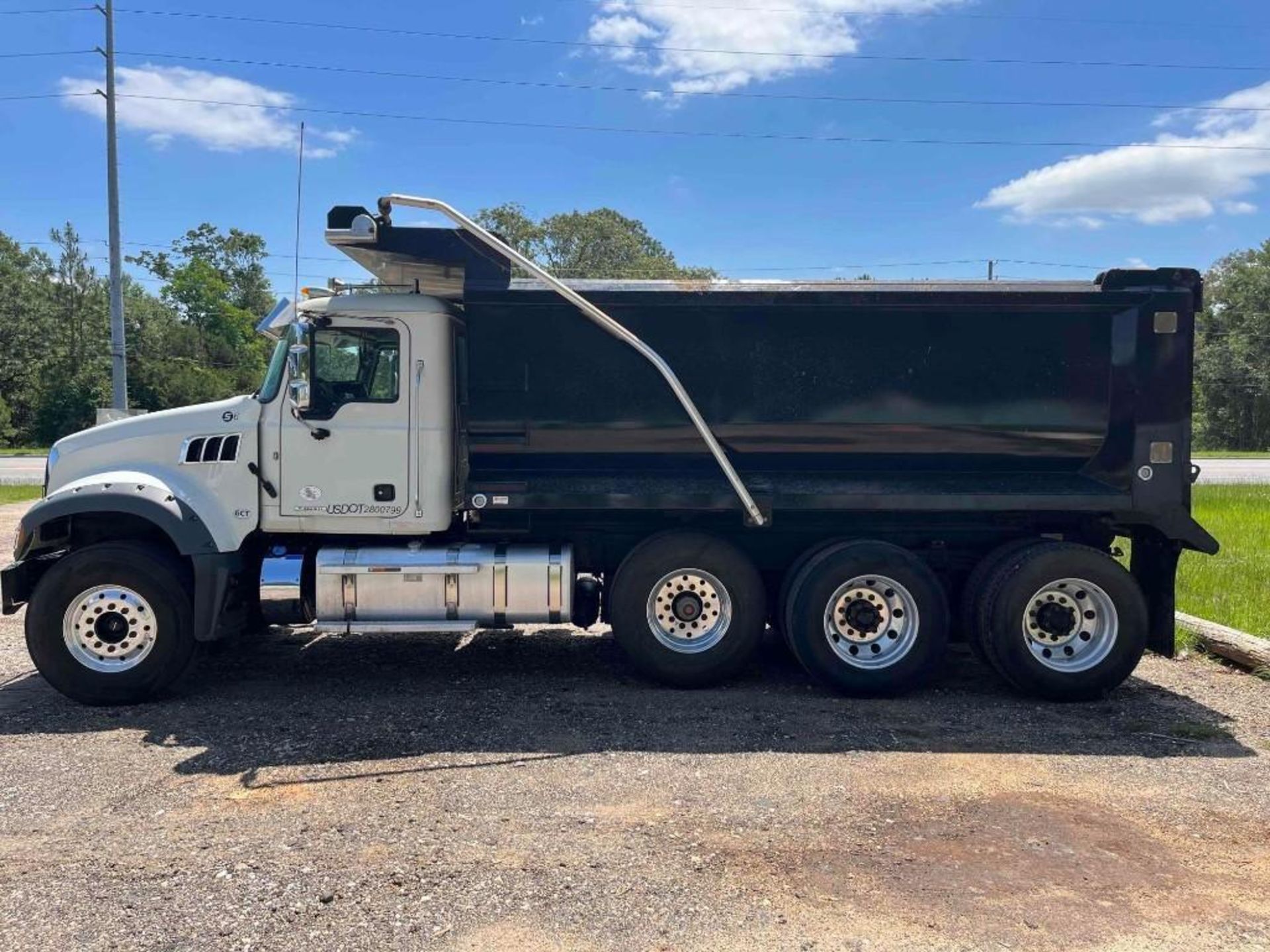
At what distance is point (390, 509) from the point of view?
21.2 ft

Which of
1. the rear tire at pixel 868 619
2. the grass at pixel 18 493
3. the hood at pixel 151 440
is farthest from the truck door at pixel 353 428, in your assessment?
the grass at pixel 18 493

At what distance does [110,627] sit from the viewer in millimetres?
6152

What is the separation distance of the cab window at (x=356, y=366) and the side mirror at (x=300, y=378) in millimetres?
80

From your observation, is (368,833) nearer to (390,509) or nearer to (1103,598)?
(390,509)

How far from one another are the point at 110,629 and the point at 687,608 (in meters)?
3.87

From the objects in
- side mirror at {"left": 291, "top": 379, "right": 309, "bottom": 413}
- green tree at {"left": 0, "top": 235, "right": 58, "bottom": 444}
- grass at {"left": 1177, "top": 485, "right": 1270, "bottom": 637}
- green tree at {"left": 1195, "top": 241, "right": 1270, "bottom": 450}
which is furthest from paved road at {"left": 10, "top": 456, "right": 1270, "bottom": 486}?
green tree at {"left": 1195, "top": 241, "right": 1270, "bottom": 450}

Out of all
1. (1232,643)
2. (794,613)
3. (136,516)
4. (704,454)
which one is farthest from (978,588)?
(136,516)

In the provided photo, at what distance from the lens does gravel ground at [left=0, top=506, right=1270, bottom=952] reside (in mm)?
3547

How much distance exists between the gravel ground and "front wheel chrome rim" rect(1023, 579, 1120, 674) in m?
0.33

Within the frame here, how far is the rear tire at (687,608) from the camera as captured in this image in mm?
6398

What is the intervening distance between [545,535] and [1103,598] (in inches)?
153

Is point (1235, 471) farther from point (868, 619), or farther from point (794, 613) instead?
point (794, 613)

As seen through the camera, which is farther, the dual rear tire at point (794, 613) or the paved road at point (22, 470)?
the paved road at point (22, 470)

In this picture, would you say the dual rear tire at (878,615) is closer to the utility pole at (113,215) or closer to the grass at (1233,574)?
the grass at (1233,574)
